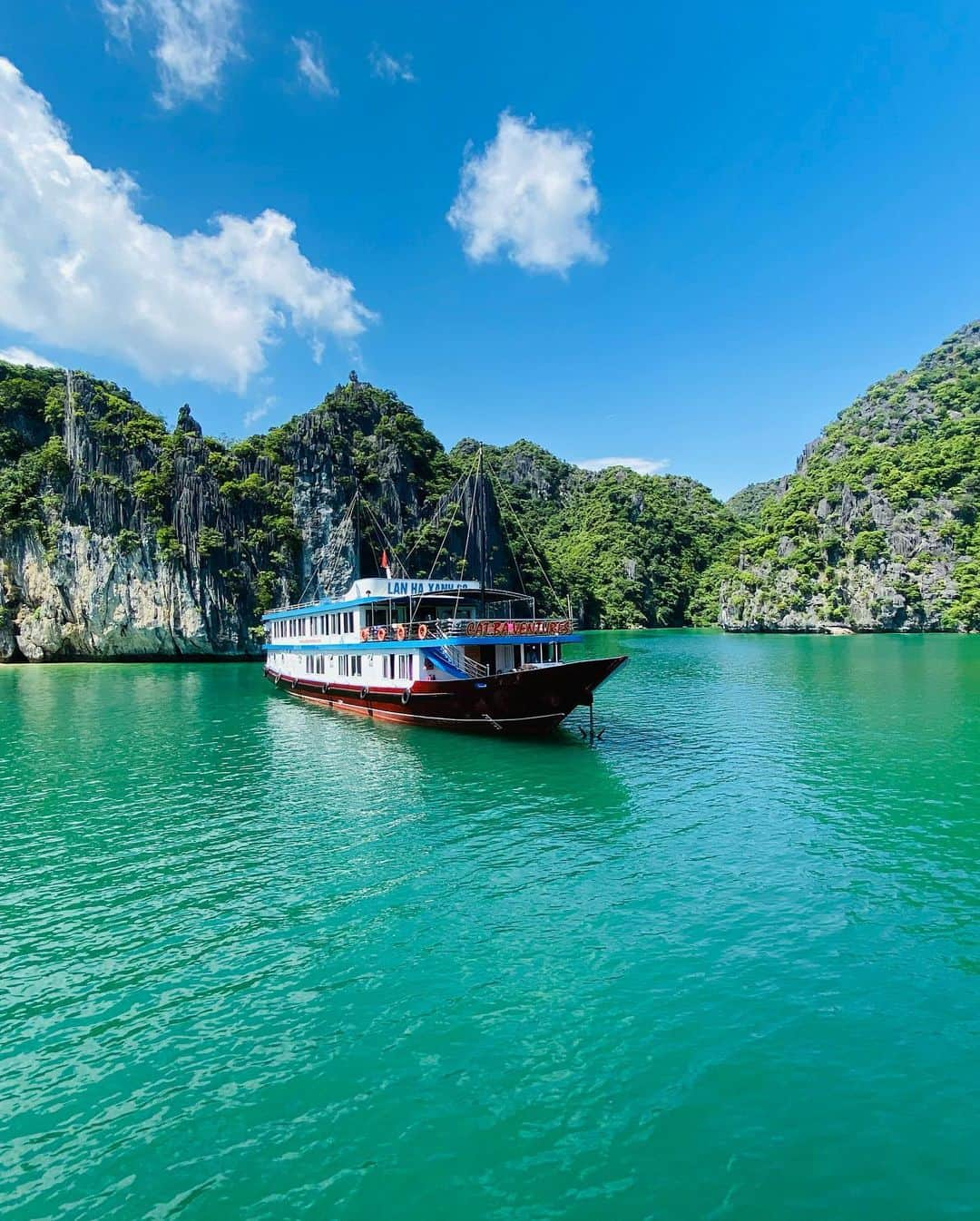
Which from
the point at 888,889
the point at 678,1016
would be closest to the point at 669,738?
the point at 888,889

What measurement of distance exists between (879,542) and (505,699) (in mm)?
111088

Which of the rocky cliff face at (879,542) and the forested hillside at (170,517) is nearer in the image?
the forested hillside at (170,517)

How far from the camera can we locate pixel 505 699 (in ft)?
84.3

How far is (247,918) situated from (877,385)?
685 feet

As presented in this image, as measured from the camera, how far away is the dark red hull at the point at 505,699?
24.5 m

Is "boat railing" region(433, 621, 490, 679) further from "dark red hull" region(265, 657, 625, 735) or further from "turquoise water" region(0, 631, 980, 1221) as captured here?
"turquoise water" region(0, 631, 980, 1221)

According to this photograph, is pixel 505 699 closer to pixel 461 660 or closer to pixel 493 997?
pixel 461 660

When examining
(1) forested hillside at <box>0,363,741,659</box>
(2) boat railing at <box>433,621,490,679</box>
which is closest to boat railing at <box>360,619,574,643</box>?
(2) boat railing at <box>433,621,490,679</box>

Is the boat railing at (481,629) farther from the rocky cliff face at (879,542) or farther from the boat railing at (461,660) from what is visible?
the rocky cliff face at (879,542)

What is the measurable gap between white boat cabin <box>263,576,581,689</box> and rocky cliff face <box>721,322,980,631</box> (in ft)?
327

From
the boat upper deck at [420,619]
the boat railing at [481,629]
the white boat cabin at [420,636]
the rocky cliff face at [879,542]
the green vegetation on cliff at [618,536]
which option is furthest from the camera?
the green vegetation on cliff at [618,536]

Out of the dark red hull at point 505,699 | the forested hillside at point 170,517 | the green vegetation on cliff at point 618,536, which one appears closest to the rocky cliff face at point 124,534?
the forested hillside at point 170,517

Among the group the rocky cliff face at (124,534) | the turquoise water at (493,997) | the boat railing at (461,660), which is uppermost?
the rocky cliff face at (124,534)

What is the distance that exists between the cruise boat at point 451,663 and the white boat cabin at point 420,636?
49mm
